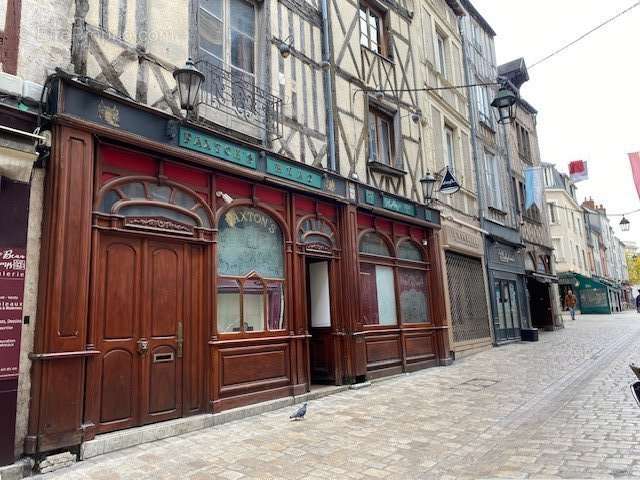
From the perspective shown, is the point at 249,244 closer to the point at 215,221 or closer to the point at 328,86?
the point at 215,221

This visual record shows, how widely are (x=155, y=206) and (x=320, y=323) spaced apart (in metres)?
3.45

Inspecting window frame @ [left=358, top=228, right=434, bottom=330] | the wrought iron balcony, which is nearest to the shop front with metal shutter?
window frame @ [left=358, top=228, right=434, bottom=330]

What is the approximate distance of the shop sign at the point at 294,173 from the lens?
20.6 ft

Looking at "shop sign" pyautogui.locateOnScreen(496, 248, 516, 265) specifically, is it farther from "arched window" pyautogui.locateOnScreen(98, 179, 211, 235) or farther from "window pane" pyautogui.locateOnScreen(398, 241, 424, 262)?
"arched window" pyautogui.locateOnScreen(98, 179, 211, 235)

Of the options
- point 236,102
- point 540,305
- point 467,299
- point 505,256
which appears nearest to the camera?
point 236,102

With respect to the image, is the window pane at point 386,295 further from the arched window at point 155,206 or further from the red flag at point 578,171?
the red flag at point 578,171

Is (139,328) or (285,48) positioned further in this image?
(285,48)

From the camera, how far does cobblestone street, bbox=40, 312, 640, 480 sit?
3514 millimetres

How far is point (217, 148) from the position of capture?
5.52 m

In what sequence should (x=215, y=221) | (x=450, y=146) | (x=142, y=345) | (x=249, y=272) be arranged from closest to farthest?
(x=142, y=345), (x=215, y=221), (x=249, y=272), (x=450, y=146)

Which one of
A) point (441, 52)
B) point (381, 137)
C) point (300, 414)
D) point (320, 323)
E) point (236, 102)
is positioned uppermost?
point (441, 52)

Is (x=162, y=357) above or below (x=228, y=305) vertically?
below

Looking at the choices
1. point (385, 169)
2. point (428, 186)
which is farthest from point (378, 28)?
point (428, 186)

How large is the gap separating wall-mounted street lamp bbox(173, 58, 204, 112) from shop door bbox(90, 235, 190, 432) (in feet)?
5.06
